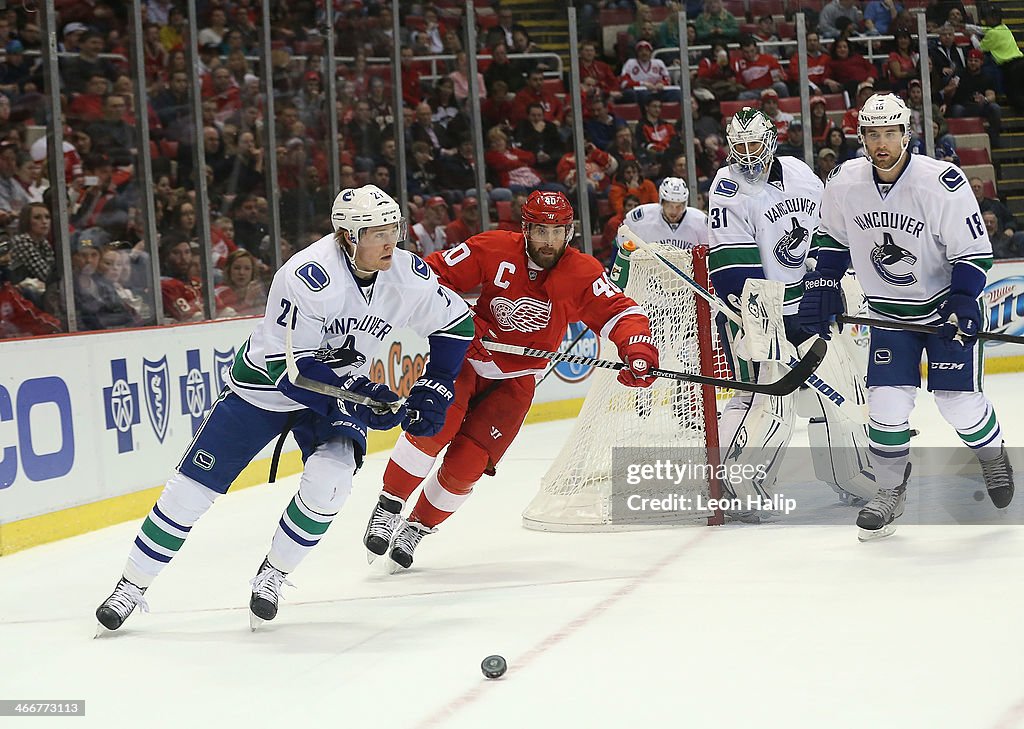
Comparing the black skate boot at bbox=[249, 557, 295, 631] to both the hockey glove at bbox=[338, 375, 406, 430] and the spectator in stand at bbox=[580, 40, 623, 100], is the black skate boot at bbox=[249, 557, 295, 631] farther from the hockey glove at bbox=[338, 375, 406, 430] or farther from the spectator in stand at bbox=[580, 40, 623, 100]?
the spectator in stand at bbox=[580, 40, 623, 100]

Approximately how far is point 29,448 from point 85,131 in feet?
5.90

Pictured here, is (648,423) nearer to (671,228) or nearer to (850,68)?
(671,228)

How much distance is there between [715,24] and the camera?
8.87 meters

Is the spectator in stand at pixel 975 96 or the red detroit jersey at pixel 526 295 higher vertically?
the spectator in stand at pixel 975 96

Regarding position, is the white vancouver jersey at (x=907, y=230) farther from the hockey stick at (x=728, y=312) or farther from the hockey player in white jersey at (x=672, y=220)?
the hockey player in white jersey at (x=672, y=220)

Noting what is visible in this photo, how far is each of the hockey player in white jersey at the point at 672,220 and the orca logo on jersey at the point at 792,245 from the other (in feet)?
6.02

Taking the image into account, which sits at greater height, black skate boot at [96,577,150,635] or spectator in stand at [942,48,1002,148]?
spectator in stand at [942,48,1002,148]

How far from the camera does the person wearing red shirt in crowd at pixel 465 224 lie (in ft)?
26.3

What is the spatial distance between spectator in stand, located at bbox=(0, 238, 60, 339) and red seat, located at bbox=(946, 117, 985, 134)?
6069mm

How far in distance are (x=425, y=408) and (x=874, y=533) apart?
4.96 ft

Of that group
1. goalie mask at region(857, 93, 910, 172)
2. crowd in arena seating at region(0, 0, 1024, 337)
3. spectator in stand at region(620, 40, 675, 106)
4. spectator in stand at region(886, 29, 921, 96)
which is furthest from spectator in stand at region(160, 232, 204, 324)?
spectator in stand at region(886, 29, 921, 96)

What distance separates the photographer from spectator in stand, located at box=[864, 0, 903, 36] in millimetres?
9023

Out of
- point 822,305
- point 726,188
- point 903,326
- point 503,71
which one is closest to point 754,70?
point 503,71

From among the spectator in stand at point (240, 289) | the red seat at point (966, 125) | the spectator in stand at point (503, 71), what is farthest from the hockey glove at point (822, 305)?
the red seat at point (966, 125)
